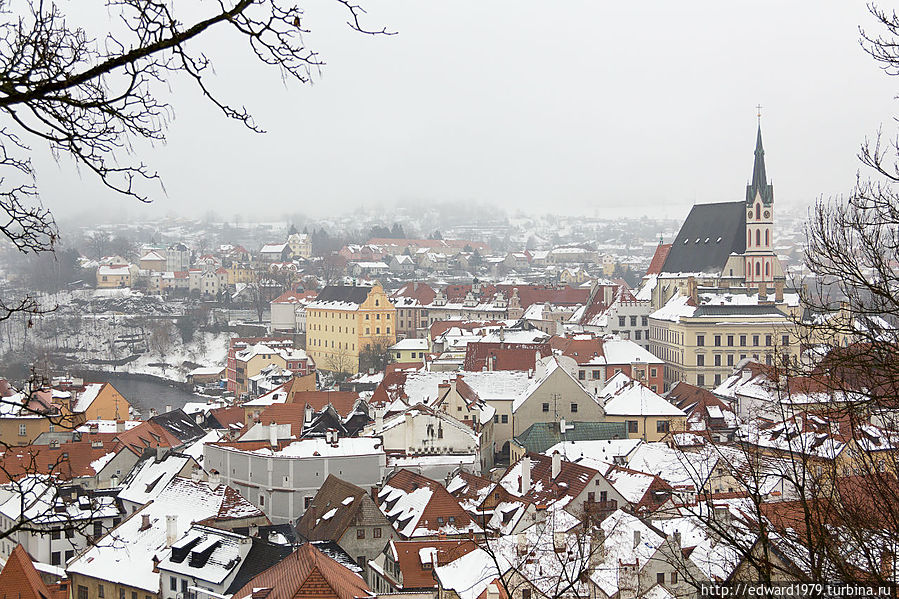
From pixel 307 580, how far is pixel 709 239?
3810cm

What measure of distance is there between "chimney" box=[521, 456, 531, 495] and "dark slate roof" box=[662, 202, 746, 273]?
94.5 ft

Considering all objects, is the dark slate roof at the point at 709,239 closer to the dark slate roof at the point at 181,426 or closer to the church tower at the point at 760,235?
the church tower at the point at 760,235

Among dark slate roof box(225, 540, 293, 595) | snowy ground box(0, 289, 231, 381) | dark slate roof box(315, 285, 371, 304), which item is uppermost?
dark slate roof box(315, 285, 371, 304)

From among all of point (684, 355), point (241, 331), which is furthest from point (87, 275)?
point (684, 355)

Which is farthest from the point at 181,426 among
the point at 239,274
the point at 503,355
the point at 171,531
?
the point at 239,274

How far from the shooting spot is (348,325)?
50000 mm

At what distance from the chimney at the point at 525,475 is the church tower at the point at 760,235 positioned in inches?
1093

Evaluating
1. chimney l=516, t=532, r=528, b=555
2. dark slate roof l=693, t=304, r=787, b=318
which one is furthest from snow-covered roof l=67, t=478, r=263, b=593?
dark slate roof l=693, t=304, r=787, b=318

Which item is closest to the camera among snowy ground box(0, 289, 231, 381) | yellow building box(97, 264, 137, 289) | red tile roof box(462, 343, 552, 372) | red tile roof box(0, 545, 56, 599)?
red tile roof box(0, 545, 56, 599)

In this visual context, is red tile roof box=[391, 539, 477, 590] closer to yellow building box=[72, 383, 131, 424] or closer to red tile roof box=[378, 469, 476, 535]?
red tile roof box=[378, 469, 476, 535]

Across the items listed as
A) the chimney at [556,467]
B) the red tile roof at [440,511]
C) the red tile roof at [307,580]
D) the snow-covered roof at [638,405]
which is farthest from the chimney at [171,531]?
the snow-covered roof at [638,405]

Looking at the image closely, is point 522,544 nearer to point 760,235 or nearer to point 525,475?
point 525,475

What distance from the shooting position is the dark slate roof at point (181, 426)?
28.6 meters

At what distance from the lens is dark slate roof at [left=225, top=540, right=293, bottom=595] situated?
14.9 metres
